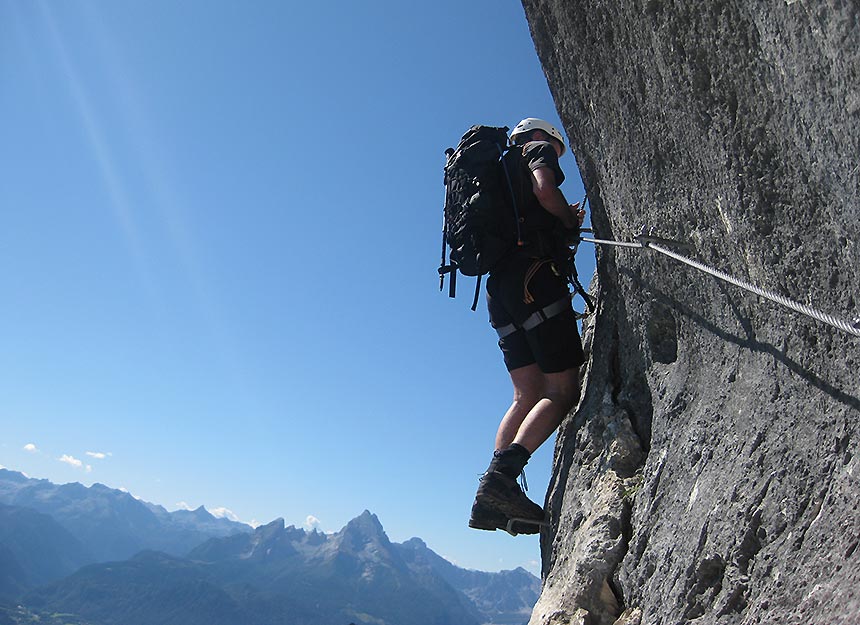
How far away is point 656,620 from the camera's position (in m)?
4.82

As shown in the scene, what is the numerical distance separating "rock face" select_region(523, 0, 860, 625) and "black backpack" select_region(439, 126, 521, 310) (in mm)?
875

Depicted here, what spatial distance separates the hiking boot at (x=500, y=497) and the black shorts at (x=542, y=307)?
1.31 meters

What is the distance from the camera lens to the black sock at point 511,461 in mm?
6691

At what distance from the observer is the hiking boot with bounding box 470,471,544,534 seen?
6.61 metres

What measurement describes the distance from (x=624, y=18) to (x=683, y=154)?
1.25 metres

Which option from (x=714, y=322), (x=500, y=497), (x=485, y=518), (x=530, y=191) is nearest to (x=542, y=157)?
(x=530, y=191)

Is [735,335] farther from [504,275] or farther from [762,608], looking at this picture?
[504,275]

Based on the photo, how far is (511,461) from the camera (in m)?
6.69

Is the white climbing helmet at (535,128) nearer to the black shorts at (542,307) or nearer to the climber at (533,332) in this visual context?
the climber at (533,332)

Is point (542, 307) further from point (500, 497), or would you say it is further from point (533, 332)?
point (500, 497)

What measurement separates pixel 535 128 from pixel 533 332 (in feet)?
7.94

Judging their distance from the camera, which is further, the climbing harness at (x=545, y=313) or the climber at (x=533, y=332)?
the climbing harness at (x=545, y=313)

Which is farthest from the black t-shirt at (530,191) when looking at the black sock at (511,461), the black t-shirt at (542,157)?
the black sock at (511,461)

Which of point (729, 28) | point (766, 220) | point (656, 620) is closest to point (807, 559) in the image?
point (656, 620)
